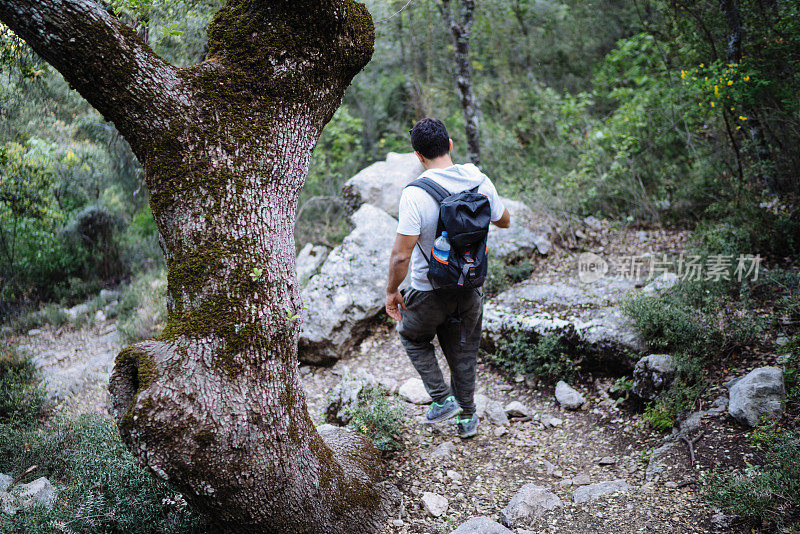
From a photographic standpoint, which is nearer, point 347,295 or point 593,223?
point 347,295

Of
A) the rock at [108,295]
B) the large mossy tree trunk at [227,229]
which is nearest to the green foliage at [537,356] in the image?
the large mossy tree trunk at [227,229]

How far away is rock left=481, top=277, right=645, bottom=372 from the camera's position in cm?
425

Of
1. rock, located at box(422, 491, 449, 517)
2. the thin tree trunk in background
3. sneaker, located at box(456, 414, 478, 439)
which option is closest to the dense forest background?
the thin tree trunk in background

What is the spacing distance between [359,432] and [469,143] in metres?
5.73

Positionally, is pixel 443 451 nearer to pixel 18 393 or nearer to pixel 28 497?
pixel 28 497

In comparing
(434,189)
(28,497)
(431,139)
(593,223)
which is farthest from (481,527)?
(593,223)

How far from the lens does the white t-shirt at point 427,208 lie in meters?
3.08

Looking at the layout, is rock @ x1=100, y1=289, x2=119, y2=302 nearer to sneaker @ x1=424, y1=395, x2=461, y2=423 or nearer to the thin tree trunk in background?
sneaker @ x1=424, y1=395, x2=461, y2=423

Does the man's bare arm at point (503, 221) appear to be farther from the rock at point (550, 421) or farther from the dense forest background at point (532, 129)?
the dense forest background at point (532, 129)

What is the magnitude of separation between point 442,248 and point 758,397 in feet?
7.69

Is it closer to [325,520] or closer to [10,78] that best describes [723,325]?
[325,520]

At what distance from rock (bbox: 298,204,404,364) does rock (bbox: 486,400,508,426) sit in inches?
80.1

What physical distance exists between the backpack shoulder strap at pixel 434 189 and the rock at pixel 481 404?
6.53ft

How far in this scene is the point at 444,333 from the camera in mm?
3602
